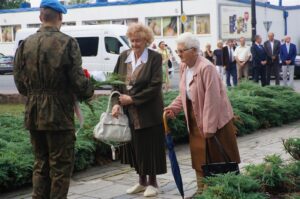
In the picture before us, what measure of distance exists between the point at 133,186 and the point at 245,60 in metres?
15.2

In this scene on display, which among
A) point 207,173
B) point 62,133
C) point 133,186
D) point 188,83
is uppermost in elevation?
point 188,83

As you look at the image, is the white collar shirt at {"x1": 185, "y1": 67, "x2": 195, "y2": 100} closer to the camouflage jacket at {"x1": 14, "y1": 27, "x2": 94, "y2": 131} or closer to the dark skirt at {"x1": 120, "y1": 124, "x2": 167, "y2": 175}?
the dark skirt at {"x1": 120, "y1": 124, "x2": 167, "y2": 175}

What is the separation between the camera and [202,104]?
5.50 meters

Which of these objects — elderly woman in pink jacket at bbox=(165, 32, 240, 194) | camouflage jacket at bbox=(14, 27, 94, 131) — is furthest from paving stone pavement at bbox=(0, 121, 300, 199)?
camouflage jacket at bbox=(14, 27, 94, 131)

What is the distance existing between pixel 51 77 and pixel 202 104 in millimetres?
1467

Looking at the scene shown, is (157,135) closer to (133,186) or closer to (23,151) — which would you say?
(133,186)

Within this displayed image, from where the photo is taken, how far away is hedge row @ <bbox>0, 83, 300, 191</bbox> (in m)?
6.78

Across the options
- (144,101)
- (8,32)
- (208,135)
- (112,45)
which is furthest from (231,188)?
(8,32)

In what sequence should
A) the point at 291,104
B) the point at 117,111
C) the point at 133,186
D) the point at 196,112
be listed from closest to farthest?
the point at 196,112 → the point at 117,111 → the point at 133,186 → the point at 291,104

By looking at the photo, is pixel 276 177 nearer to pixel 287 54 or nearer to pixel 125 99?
pixel 125 99

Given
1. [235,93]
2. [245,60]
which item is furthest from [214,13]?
[235,93]

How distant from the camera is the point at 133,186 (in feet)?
22.4

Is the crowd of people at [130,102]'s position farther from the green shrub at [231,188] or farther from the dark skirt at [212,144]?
the green shrub at [231,188]

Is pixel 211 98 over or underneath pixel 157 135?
over
